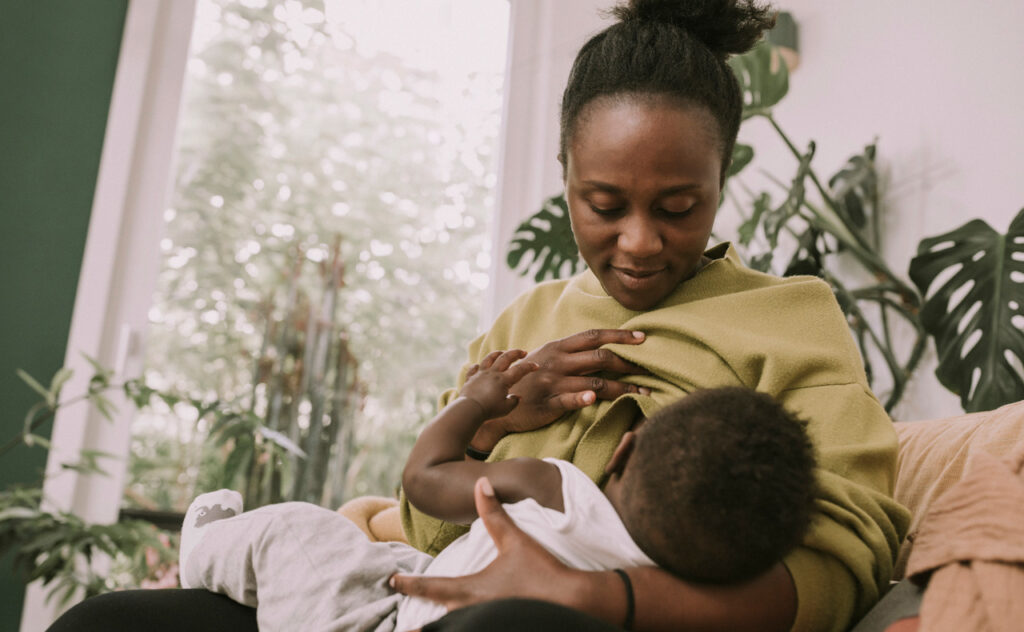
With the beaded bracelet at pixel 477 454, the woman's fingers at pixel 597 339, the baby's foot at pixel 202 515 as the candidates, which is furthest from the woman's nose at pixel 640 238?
the baby's foot at pixel 202 515

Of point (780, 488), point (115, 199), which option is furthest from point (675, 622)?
point (115, 199)

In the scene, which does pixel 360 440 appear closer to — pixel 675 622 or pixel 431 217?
pixel 431 217

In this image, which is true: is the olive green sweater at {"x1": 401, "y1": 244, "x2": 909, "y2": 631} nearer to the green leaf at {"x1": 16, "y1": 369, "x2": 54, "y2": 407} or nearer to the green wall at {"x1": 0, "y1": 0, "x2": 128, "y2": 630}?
the green leaf at {"x1": 16, "y1": 369, "x2": 54, "y2": 407}

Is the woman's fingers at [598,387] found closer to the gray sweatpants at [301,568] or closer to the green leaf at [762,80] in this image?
the gray sweatpants at [301,568]

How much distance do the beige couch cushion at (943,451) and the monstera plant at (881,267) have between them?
0.41m

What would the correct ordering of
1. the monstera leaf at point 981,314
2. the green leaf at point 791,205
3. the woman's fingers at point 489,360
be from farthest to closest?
1. the green leaf at point 791,205
2. the monstera leaf at point 981,314
3. the woman's fingers at point 489,360

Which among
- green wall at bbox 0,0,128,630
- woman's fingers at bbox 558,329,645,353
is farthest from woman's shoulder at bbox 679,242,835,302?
green wall at bbox 0,0,128,630

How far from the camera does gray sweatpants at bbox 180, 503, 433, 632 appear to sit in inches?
35.2

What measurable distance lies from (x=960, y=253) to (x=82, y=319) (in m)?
2.40

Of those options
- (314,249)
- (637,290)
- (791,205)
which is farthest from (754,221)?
(314,249)

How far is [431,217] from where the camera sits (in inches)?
122

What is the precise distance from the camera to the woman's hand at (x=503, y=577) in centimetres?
74

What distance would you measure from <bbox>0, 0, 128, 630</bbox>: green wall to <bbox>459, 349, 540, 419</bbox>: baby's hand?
71.4 inches

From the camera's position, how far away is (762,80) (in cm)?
210
